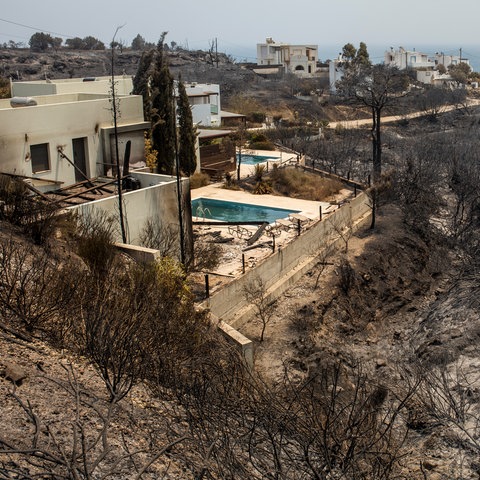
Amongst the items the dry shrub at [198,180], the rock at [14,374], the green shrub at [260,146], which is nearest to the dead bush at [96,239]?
the rock at [14,374]

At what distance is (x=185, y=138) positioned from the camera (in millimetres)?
29156

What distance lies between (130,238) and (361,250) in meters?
9.77

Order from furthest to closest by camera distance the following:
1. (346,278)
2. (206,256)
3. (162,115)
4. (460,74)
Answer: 1. (460,74)
2. (162,115)
3. (346,278)
4. (206,256)

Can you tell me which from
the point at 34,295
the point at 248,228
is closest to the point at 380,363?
the point at 248,228

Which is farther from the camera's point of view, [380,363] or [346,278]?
Answer: [346,278]

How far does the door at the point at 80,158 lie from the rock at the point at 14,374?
1049 cm

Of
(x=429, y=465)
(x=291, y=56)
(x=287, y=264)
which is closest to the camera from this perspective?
(x=429, y=465)

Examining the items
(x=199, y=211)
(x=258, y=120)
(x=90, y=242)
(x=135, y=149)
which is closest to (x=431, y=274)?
(x=199, y=211)

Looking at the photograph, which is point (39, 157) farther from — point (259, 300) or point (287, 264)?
point (287, 264)

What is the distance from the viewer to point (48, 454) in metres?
5.60

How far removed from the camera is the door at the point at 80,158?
18.8 meters

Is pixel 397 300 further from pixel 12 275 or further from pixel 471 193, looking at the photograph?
pixel 12 275

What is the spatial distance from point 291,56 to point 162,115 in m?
61.8

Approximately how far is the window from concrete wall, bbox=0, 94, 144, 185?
0.10 meters
